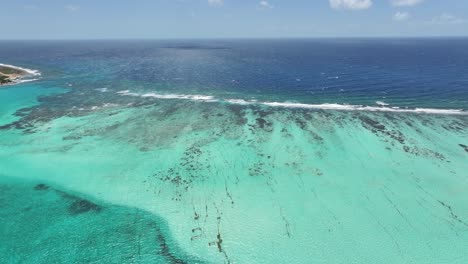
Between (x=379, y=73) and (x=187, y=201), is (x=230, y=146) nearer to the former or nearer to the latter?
(x=187, y=201)

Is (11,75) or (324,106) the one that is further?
(11,75)

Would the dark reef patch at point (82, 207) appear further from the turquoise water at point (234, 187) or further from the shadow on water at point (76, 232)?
the turquoise water at point (234, 187)

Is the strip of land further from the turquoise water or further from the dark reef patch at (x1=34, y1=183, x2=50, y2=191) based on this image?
the dark reef patch at (x1=34, y1=183, x2=50, y2=191)

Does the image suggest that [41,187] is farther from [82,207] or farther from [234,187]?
[234,187]

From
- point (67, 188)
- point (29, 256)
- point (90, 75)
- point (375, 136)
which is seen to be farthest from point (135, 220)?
point (90, 75)

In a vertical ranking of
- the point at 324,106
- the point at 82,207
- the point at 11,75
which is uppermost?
the point at 11,75

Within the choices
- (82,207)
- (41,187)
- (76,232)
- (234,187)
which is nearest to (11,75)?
(41,187)

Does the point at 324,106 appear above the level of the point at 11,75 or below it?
below
